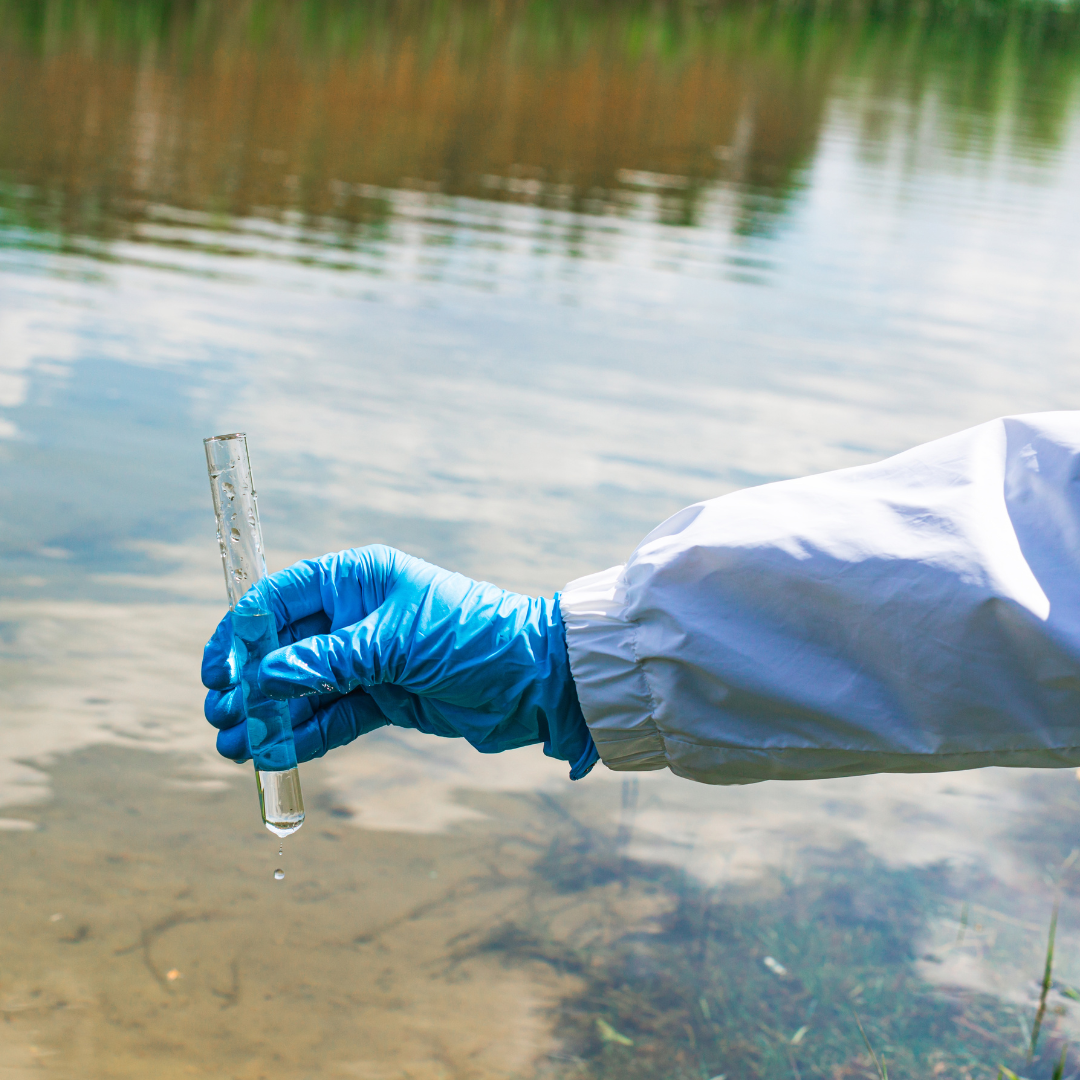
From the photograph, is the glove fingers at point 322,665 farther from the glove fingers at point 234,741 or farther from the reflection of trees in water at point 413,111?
the reflection of trees in water at point 413,111

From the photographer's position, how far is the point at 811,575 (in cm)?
186

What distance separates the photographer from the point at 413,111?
1814cm

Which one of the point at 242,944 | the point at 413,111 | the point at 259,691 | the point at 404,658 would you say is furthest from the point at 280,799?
the point at 413,111

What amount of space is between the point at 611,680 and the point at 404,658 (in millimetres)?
407

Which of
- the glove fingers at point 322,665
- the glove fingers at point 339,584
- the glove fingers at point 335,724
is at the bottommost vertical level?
the glove fingers at point 335,724

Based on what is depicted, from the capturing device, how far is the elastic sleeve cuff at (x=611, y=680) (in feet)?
6.50

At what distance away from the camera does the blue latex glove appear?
6.88 feet

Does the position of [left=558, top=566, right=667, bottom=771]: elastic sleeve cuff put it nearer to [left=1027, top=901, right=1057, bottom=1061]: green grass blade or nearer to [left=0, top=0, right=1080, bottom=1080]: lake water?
[left=0, top=0, right=1080, bottom=1080]: lake water

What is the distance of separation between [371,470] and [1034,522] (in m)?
4.11

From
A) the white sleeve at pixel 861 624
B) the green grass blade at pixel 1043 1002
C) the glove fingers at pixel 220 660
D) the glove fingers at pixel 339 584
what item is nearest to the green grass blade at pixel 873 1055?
the green grass blade at pixel 1043 1002

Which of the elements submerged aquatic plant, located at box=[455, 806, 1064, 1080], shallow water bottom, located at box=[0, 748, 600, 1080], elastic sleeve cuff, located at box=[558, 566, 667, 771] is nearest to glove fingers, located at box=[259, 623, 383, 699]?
elastic sleeve cuff, located at box=[558, 566, 667, 771]

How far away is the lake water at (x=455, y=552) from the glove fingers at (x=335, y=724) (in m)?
0.78

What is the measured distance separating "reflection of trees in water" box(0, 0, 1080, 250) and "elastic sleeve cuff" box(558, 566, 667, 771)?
→ 9.05 metres

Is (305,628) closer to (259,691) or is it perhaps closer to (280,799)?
(259,691)
